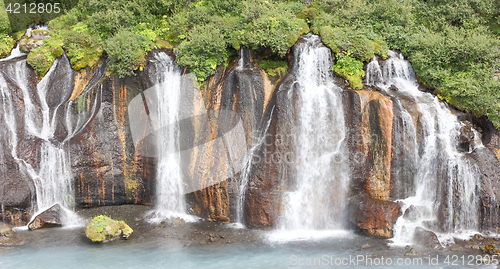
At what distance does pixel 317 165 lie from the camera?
12898 mm

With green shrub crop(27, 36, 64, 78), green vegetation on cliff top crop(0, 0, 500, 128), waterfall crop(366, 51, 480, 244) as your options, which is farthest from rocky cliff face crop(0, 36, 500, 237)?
green vegetation on cliff top crop(0, 0, 500, 128)

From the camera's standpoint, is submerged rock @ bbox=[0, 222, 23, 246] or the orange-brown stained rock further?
the orange-brown stained rock

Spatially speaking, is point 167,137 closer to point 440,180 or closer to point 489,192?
point 440,180

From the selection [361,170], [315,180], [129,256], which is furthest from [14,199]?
[361,170]

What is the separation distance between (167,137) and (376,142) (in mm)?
7945

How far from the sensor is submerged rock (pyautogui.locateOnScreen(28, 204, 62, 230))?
1320 cm

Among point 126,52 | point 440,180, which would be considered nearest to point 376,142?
point 440,180

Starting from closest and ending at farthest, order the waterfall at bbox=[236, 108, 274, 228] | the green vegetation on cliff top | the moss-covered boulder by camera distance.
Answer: the moss-covered boulder < the waterfall at bbox=[236, 108, 274, 228] < the green vegetation on cliff top

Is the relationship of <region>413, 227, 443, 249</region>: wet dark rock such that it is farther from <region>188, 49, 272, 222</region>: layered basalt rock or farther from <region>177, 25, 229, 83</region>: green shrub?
<region>177, 25, 229, 83</region>: green shrub

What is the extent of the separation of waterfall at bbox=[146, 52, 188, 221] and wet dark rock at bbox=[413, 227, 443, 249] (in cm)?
835

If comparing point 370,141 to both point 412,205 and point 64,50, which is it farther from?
point 64,50

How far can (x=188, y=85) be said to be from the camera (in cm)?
1430

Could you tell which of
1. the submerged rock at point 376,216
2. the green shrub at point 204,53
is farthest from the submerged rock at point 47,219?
the submerged rock at point 376,216

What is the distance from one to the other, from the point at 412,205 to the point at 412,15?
9445mm
